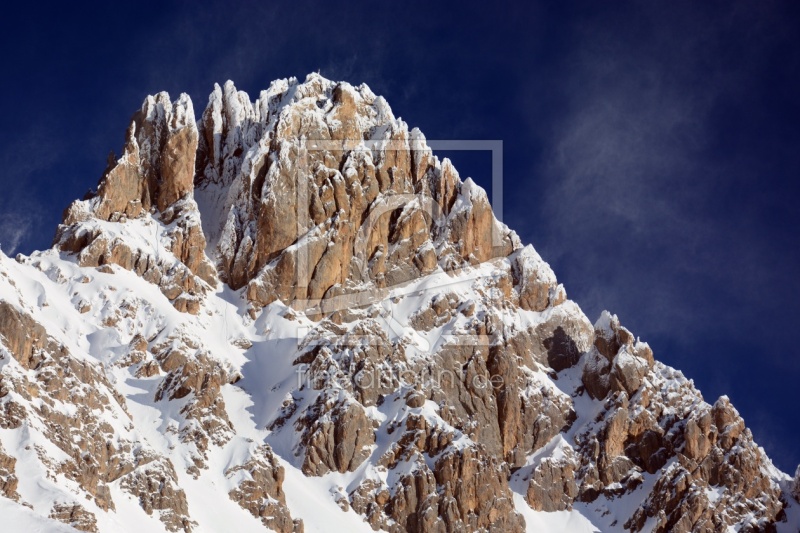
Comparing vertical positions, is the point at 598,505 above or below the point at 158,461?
above

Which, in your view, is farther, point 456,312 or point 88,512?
point 456,312

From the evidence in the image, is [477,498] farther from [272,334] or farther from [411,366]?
[272,334]

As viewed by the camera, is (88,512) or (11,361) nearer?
(88,512)

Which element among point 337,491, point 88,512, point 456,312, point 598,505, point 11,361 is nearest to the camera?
point 88,512

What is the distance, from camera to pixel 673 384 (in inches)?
7761

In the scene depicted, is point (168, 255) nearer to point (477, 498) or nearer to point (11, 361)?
point (11, 361)

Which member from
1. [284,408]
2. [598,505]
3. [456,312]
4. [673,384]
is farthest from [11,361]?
[673,384]

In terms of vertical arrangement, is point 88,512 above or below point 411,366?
below

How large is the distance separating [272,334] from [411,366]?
891 inches

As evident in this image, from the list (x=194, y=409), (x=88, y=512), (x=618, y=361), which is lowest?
(x=88, y=512)

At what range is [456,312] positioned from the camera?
19662 cm

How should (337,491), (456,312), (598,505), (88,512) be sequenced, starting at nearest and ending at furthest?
(88,512) < (337,491) < (598,505) < (456,312)

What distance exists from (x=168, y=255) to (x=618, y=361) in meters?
74.2

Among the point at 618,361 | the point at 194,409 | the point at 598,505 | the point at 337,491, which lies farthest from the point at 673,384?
the point at 194,409
